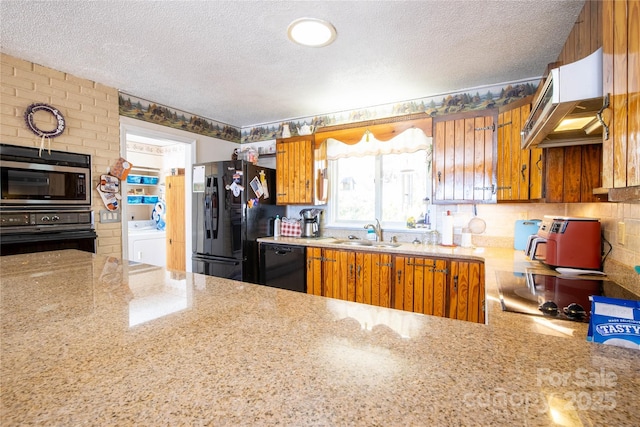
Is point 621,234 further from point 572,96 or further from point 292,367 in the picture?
point 292,367

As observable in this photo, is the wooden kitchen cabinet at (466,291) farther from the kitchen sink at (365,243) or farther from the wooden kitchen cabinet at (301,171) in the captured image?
the wooden kitchen cabinet at (301,171)

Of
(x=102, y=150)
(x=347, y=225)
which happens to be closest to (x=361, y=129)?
(x=347, y=225)

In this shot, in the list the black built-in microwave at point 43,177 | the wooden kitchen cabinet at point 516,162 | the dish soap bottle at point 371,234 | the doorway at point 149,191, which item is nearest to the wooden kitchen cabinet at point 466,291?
the wooden kitchen cabinet at point 516,162

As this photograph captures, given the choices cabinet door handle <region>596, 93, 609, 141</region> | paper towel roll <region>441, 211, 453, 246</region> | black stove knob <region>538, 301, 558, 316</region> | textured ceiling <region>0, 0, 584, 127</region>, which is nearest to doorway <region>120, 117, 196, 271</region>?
textured ceiling <region>0, 0, 584, 127</region>

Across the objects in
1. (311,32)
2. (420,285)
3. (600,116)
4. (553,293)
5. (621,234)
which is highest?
(311,32)

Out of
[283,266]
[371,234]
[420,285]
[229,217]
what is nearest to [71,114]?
[229,217]

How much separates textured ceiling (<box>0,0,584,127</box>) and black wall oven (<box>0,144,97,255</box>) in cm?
81

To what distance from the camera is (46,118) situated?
8.21ft

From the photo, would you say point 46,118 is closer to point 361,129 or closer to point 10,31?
point 10,31

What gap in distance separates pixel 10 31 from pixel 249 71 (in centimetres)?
161

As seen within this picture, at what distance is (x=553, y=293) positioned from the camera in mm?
1343

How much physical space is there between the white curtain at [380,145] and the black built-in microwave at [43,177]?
256cm

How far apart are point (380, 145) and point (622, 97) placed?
2532mm

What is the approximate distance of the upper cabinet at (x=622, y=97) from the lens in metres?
0.78
